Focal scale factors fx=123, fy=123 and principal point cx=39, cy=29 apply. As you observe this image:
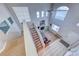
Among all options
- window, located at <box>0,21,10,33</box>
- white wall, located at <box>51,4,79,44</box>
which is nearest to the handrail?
window, located at <box>0,21,10,33</box>

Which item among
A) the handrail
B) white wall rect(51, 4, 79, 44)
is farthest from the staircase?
white wall rect(51, 4, 79, 44)

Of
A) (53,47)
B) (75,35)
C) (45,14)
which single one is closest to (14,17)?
(45,14)

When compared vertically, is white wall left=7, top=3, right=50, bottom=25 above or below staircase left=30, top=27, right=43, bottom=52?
above

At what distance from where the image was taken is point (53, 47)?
109cm

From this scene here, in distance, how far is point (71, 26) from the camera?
3.47ft

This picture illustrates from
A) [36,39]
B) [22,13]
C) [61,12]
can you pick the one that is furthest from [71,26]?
[22,13]

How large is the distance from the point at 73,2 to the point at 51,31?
11.9 inches

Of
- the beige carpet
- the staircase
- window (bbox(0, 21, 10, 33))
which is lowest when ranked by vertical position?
the beige carpet

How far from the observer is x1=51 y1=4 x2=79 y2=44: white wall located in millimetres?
1034

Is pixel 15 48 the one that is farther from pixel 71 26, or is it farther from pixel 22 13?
pixel 71 26

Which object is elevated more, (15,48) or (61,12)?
(61,12)

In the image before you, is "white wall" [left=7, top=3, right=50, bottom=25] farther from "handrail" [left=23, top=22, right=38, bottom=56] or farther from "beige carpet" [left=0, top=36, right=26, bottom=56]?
"beige carpet" [left=0, top=36, right=26, bottom=56]

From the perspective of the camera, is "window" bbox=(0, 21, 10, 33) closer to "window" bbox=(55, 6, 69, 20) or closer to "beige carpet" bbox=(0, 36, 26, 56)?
"beige carpet" bbox=(0, 36, 26, 56)

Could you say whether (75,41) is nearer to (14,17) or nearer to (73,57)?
(73,57)
